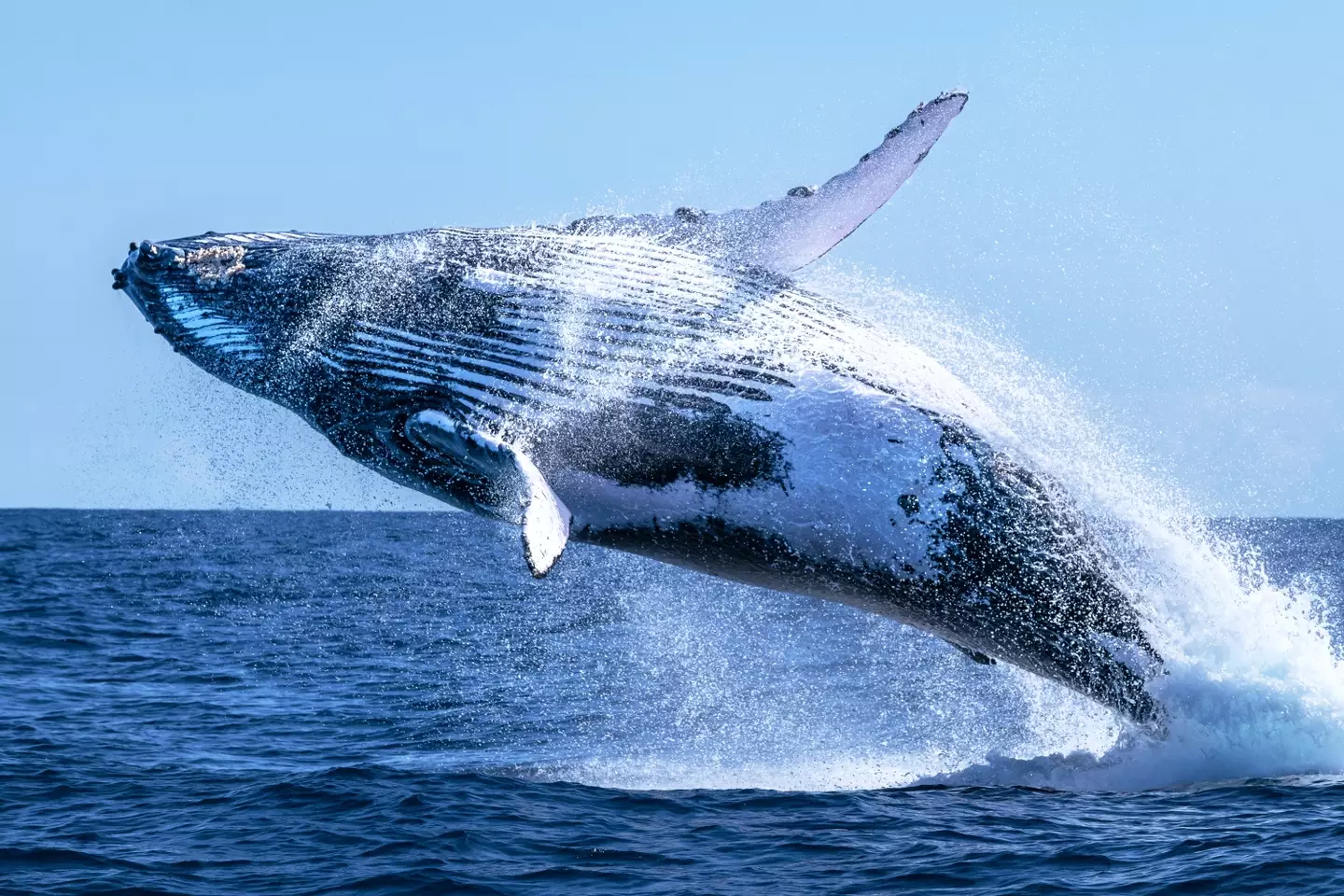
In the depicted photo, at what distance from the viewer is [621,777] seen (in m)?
11.8

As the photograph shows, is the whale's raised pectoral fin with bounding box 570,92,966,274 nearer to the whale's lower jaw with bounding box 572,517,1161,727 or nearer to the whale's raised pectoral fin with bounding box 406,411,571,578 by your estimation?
the whale's lower jaw with bounding box 572,517,1161,727

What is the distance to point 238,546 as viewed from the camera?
258 ft

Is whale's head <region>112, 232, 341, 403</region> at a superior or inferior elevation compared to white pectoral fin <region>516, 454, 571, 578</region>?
superior

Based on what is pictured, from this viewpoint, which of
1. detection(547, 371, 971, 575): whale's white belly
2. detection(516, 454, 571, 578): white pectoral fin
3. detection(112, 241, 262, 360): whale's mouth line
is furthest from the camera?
detection(112, 241, 262, 360): whale's mouth line

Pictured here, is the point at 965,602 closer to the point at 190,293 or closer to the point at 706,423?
the point at 706,423

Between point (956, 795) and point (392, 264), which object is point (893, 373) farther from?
point (956, 795)

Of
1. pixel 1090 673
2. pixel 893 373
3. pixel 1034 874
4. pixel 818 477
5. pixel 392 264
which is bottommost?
pixel 1034 874

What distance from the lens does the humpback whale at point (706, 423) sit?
26.3 feet

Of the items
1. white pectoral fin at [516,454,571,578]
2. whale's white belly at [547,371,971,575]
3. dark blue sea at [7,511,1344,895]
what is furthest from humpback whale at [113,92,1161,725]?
dark blue sea at [7,511,1344,895]

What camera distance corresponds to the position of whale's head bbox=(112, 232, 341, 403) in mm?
9023

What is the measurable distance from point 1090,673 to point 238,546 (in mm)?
75092

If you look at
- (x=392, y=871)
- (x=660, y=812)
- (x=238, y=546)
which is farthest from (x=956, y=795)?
(x=238, y=546)

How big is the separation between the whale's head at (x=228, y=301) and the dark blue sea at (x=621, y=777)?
10.8 feet

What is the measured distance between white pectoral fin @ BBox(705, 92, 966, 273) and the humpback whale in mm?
52
